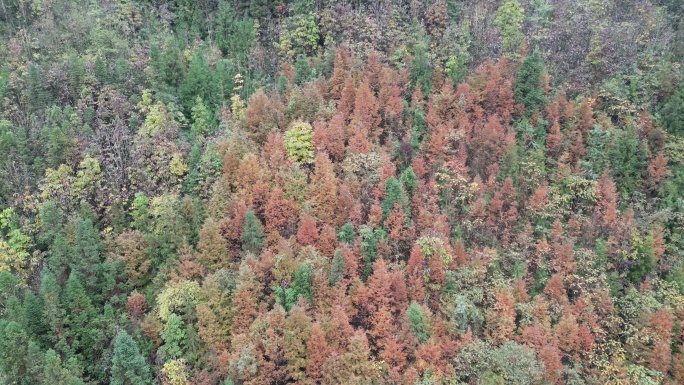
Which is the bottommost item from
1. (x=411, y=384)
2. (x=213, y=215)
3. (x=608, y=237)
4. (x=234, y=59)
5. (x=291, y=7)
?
(x=411, y=384)

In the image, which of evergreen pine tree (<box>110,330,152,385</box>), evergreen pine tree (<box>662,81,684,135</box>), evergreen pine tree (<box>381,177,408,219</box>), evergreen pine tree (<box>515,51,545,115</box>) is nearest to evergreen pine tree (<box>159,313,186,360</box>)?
evergreen pine tree (<box>110,330,152,385</box>)

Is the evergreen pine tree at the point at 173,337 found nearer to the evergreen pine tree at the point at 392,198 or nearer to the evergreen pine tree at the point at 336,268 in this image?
the evergreen pine tree at the point at 336,268

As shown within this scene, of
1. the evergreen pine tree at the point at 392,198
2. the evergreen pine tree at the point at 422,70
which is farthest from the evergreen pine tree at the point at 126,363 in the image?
the evergreen pine tree at the point at 422,70

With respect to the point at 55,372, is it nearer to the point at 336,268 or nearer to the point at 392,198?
the point at 336,268

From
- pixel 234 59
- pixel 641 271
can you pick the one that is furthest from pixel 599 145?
pixel 234 59

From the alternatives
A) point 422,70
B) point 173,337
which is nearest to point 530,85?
point 422,70

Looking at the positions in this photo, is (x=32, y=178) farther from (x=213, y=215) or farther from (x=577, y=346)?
(x=577, y=346)

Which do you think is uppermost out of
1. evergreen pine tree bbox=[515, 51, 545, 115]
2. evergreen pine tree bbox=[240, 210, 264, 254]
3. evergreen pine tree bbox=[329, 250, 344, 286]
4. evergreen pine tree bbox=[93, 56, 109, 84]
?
evergreen pine tree bbox=[93, 56, 109, 84]

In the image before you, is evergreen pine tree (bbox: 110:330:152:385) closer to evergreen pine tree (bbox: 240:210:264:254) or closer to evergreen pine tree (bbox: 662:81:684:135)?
evergreen pine tree (bbox: 240:210:264:254)
